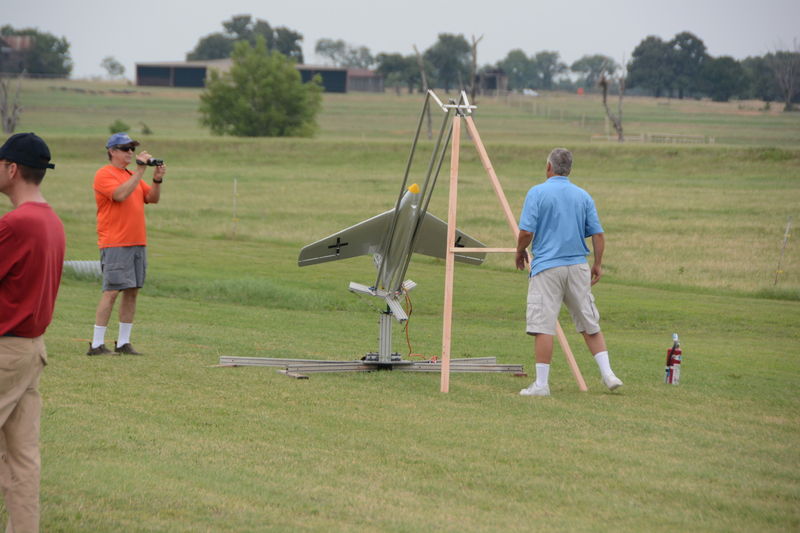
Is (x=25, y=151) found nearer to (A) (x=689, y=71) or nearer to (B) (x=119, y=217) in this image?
→ (B) (x=119, y=217)

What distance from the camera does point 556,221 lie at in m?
10.5

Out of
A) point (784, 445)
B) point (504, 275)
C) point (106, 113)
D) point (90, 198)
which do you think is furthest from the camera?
point (106, 113)

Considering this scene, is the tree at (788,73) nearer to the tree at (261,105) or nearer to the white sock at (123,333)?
the tree at (261,105)

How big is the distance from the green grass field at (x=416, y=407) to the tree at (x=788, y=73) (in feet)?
218

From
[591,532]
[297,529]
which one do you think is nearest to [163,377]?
[297,529]

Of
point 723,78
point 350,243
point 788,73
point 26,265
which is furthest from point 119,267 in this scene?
point 723,78

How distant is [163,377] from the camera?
10.8 metres

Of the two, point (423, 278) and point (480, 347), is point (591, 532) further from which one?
point (423, 278)

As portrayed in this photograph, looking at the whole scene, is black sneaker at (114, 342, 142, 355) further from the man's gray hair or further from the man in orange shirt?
the man's gray hair

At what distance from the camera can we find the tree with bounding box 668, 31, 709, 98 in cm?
15575

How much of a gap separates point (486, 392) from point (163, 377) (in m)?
3.44

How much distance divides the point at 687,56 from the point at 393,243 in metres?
154

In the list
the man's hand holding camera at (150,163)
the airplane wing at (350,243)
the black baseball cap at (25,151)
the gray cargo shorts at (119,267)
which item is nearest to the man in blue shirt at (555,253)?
the airplane wing at (350,243)

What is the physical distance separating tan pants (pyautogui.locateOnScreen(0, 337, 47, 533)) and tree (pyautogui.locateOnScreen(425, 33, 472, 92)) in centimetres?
15958
